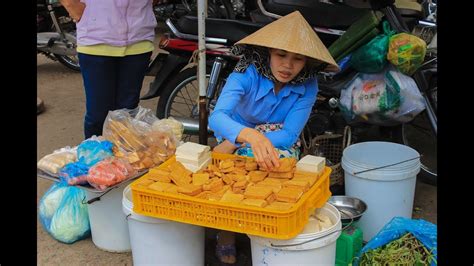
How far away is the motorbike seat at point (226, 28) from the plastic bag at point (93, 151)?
4.87 ft

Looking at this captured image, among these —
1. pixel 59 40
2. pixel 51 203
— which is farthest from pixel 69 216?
pixel 59 40

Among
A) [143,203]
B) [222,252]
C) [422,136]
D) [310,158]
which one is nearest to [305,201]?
[310,158]

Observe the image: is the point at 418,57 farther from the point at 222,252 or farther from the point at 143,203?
the point at 143,203

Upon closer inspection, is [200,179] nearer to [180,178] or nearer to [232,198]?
[180,178]

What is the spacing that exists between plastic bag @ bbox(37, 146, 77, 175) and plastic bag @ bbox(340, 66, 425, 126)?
1784mm

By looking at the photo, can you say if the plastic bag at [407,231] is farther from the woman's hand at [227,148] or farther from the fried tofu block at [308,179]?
the woman's hand at [227,148]

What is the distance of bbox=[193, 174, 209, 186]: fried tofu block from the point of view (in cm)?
229

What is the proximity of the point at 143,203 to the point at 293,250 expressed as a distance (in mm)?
673

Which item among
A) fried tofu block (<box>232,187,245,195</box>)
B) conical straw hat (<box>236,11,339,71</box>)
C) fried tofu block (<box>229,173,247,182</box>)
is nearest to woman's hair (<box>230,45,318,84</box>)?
conical straw hat (<box>236,11,339,71</box>)

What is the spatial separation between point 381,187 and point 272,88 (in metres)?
0.88

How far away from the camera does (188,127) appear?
4.00 metres

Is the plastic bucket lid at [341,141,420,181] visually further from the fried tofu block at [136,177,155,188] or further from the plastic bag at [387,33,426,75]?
the fried tofu block at [136,177,155,188]

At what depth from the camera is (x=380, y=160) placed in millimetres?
3195

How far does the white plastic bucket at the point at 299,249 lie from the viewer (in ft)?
7.06
